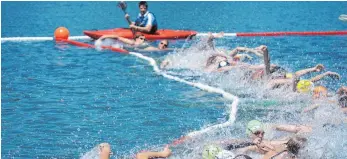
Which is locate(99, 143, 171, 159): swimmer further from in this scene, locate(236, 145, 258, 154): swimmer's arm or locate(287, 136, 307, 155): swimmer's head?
locate(287, 136, 307, 155): swimmer's head

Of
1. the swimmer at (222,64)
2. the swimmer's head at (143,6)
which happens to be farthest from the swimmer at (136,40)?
the swimmer at (222,64)

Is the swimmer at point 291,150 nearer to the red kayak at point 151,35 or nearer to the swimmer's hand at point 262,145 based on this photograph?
the swimmer's hand at point 262,145

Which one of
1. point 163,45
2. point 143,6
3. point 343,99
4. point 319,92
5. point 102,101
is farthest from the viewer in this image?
point 143,6

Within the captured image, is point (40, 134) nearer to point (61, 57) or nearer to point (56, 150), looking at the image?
point (56, 150)

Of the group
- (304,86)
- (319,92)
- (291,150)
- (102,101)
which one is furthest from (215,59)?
(291,150)

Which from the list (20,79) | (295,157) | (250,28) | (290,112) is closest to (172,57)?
(20,79)

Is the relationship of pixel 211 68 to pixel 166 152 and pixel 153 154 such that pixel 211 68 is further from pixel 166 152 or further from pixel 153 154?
pixel 153 154

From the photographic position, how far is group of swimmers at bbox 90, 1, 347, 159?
26.6ft

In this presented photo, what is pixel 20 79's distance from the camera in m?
17.0

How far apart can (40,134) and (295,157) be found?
16.0ft

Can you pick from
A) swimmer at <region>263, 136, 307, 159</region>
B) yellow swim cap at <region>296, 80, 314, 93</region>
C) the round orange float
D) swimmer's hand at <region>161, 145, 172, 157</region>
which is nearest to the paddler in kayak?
the round orange float

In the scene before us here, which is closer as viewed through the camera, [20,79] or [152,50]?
[20,79]

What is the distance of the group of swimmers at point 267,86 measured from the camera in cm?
812

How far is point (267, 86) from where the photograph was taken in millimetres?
12922
